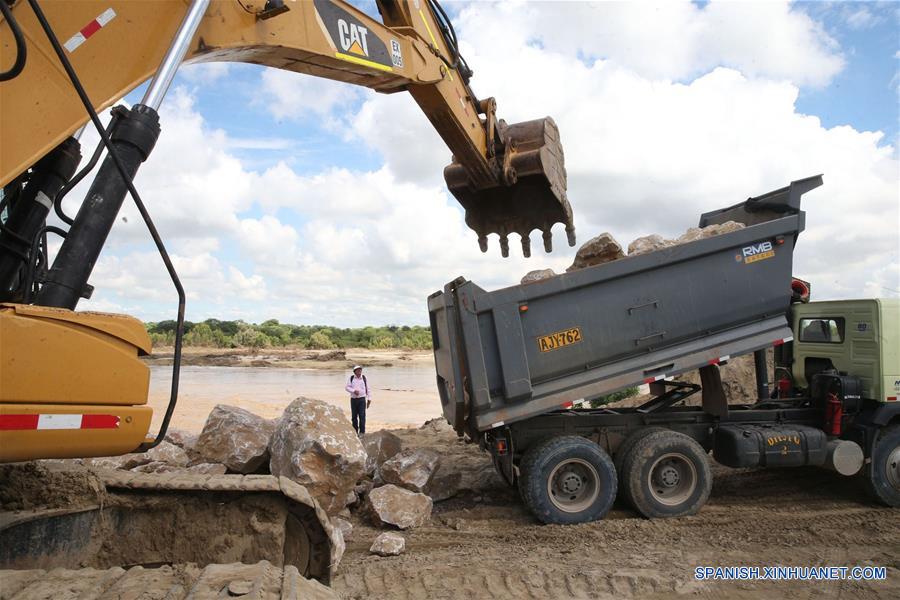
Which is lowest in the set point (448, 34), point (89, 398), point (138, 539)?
point (138, 539)

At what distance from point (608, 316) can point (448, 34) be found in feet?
9.94

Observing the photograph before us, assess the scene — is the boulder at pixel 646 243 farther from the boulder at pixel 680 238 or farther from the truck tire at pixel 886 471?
the truck tire at pixel 886 471

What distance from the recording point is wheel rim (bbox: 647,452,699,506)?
623 cm

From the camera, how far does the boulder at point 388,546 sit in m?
5.27

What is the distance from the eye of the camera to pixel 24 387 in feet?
7.18

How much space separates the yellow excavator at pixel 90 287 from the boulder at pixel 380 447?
Answer: 3.84 meters

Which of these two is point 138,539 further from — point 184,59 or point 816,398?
point 816,398

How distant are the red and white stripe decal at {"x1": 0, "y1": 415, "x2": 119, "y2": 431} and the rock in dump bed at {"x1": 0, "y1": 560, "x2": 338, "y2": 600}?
57 cm

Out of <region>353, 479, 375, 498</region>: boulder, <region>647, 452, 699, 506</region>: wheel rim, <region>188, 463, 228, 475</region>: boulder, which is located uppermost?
<region>188, 463, 228, 475</region>: boulder

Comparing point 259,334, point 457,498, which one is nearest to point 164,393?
point 457,498

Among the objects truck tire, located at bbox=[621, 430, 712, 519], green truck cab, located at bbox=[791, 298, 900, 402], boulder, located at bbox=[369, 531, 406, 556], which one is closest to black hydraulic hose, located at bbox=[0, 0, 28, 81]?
boulder, located at bbox=[369, 531, 406, 556]

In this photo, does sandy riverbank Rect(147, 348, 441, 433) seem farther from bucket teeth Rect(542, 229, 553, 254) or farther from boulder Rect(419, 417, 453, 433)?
bucket teeth Rect(542, 229, 553, 254)

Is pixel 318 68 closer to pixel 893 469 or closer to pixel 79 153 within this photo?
pixel 79 153

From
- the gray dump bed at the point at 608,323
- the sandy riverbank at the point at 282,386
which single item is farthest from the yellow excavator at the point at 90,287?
the sandy riverbank at the point at 282,386
